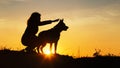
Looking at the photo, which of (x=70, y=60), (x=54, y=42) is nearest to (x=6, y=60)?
(x=70, y=60)

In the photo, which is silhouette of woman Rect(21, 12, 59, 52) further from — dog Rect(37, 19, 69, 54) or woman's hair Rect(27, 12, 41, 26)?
dog Rect(37, 19, 69, 54)

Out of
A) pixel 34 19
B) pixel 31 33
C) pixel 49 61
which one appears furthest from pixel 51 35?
pixel 49 61

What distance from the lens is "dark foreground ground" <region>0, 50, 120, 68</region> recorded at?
13.0 m

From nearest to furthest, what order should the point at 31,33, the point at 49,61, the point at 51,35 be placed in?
1. the point at 49,61
2. the point at 31,33
3. the point at 51,35

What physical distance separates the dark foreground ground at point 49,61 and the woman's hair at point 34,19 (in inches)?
88.6

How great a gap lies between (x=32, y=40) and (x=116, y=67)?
4.38m

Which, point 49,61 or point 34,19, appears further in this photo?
point 34,19

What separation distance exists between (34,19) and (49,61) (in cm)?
299

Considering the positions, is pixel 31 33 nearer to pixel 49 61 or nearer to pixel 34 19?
pixel 34 19

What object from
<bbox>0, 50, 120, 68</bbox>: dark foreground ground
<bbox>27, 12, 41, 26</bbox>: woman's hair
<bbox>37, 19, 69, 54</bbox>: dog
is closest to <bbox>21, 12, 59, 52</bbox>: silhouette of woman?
<bbox>27, 12, 41, 26</bbox>: woman's hair

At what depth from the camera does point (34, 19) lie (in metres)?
15.9

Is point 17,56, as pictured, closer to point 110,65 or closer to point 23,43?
point 23,43

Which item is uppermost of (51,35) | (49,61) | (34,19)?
(34,19)

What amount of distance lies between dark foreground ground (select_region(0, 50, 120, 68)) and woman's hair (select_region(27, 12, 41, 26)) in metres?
2.25
